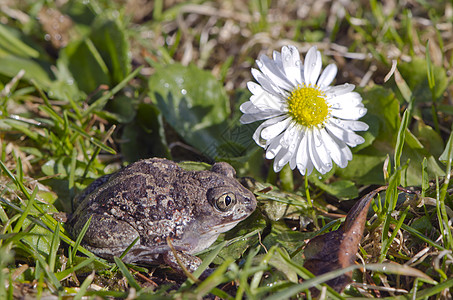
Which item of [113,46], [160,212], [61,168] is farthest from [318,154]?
[113,46]

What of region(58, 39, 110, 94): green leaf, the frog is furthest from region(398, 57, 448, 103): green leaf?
region(58, 39, 110, 94): green leaf

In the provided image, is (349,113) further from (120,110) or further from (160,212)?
(120,110)

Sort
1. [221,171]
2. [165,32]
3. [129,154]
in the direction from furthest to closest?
[165,32], [129,154], [221,171]

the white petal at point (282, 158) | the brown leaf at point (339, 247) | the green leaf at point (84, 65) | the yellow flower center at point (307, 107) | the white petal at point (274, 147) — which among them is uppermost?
the green leaf at point (84, 65)

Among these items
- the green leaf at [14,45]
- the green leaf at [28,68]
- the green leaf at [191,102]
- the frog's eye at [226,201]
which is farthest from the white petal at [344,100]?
the green leaf at [14,45]

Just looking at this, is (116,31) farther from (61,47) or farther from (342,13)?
(342,13)

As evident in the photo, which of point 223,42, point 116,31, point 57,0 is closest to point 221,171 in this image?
point 116,31

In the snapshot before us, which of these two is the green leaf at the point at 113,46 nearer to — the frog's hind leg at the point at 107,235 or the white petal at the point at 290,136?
the frog's hind leg at the point at 107,235
